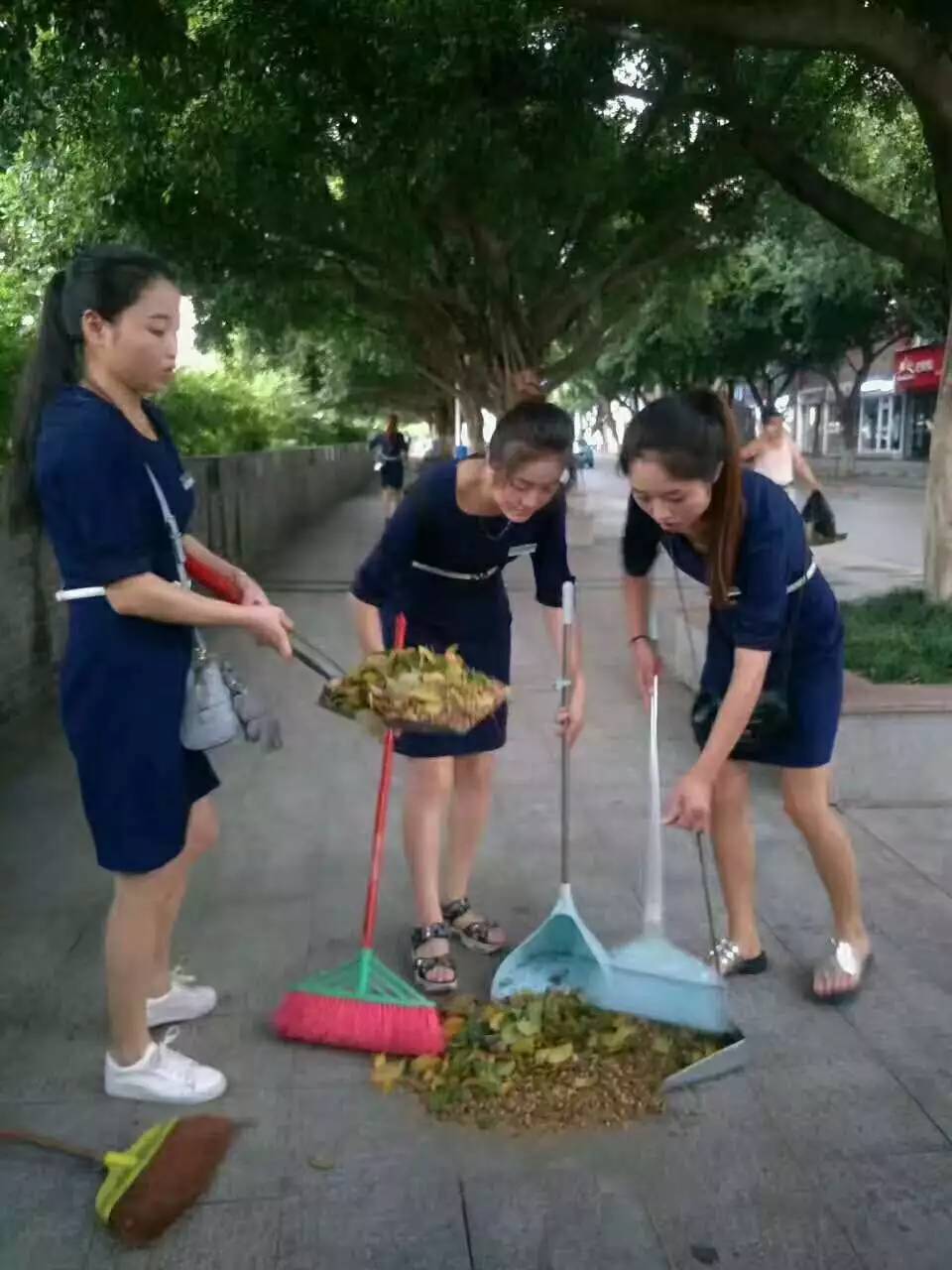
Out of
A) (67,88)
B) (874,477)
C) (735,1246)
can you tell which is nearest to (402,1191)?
(735,1246)

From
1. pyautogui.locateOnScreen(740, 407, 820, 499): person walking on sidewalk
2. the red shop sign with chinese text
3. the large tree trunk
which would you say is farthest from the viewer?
the red shop sign with chinese text

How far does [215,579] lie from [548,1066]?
1.45 metres

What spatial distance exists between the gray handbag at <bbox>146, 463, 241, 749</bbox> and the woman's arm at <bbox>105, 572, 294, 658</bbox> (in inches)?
5.0

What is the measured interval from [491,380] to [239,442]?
4.10 metres

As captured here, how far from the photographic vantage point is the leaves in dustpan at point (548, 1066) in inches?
117

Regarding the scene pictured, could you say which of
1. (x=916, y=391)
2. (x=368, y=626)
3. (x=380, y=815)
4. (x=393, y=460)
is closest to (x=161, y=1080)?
(x=380, y=815)

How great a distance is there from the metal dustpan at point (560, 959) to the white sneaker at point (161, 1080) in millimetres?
815

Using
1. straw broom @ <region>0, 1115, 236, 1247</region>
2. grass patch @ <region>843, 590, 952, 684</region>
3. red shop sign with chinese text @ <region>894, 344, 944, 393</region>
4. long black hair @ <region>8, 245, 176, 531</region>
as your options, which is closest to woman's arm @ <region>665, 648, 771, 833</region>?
straw broom @ <region>0, 1115, 236, 1247</region>

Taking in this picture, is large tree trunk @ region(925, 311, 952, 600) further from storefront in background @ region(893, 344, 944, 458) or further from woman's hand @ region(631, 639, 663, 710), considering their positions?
storefront in background @ region(893, 344, 944, 458)

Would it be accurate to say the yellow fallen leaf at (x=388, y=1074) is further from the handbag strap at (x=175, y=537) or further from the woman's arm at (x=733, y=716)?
the handbag strap at (x=175, y=537)

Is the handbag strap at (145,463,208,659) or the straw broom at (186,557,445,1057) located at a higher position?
the handbag strap at (145,463,208,659)

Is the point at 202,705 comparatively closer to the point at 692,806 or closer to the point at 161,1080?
the point at 161,1080

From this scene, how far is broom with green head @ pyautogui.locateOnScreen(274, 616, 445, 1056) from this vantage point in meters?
3.21

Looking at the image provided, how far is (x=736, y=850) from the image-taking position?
3678 millimetres
